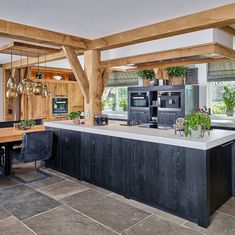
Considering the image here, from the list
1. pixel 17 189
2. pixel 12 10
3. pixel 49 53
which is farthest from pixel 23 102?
pixel 12 10

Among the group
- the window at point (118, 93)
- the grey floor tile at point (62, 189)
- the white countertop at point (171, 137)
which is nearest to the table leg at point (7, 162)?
the grey floor tile at point (62, 189)

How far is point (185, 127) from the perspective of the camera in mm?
2984

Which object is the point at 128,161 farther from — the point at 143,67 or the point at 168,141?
the point at 143,67

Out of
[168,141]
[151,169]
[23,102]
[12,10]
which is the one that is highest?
[12,10]

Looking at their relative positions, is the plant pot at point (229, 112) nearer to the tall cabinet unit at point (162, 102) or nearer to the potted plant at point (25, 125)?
the tall cabinet unit at point (162, 102)

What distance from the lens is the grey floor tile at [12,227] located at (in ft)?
8.69

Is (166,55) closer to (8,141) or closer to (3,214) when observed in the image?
(8,141)

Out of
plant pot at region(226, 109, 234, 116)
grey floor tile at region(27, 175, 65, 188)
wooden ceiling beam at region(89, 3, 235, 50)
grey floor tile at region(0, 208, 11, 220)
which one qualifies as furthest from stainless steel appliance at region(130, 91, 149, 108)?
grey floor tile at region(0, 208, 11, 220)

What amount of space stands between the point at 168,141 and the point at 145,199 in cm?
89

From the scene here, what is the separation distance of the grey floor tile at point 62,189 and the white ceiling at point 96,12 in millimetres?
2424

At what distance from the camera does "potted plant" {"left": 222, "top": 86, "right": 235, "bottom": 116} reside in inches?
225

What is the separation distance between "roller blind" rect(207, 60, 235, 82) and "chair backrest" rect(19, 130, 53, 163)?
3.97 metres

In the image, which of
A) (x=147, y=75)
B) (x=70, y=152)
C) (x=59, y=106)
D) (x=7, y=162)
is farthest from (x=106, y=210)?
(x=59, y=106)

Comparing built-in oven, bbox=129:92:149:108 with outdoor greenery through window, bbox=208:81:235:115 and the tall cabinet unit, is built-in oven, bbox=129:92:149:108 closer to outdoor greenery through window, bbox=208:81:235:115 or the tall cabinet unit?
the tall cabinet unit
